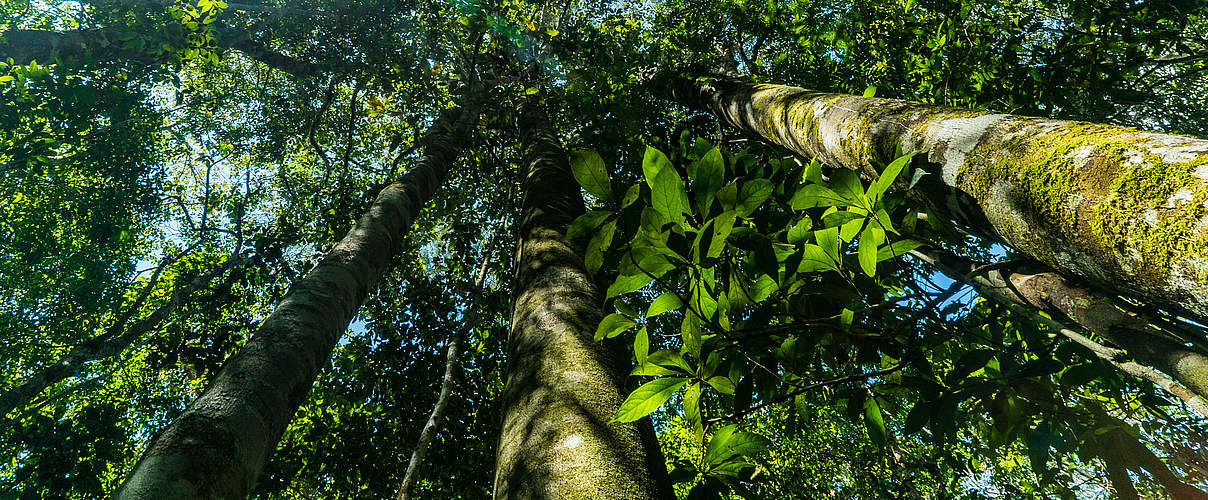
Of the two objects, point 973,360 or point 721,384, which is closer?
point 721,384

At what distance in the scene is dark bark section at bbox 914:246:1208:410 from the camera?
0.82 meters

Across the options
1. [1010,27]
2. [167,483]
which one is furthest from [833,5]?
[167,483]

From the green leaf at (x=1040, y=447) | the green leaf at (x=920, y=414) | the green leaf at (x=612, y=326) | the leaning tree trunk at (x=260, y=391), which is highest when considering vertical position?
the leaning tree trunk at (x=260, y=391)

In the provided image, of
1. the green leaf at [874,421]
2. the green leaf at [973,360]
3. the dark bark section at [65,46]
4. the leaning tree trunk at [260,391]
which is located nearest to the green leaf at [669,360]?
the green leaf at [874,421]

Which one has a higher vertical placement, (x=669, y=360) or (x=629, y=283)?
(x=629, y=283)

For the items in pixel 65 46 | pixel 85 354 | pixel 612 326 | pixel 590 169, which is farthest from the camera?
pixel 85 354

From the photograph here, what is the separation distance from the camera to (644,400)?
3.09 ft

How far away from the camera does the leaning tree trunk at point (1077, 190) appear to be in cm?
69

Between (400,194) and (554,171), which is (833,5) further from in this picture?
(400,194)

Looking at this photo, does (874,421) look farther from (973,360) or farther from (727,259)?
(727,259)

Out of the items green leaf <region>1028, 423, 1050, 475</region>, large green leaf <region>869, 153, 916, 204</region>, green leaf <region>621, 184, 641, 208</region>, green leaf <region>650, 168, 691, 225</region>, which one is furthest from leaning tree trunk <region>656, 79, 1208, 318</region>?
green leaf <region>1028, 423, 1050, 475</region>

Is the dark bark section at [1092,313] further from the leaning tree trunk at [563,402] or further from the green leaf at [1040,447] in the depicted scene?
the leaning tree trunk at [563,402]

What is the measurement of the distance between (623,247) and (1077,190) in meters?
0.97

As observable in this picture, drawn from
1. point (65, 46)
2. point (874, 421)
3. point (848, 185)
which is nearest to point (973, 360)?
point (874, 421)
